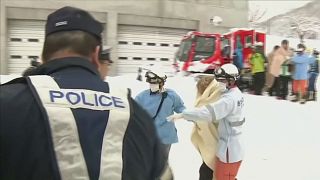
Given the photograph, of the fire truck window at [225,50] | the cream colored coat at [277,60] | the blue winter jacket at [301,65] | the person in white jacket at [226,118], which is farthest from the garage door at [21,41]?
the person in white jacket at [226,118]

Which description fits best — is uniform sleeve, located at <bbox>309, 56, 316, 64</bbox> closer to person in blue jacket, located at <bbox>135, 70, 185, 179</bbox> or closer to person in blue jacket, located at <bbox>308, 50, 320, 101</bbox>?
person in blue jacket, located at <bbox>308, 50, 320, 101</bbox>

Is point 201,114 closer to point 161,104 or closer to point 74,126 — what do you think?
point 161,104

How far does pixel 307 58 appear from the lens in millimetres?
12570

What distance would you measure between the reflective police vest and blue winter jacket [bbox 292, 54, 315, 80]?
1132cm

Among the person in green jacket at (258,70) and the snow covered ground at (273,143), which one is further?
the person in green jacket at (258,70)

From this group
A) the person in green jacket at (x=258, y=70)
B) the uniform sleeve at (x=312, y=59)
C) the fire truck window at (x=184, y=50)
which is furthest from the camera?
the fire truck window at (x=184, y=50)

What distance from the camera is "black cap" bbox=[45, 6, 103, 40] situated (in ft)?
5.88

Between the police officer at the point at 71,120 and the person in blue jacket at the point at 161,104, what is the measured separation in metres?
3.88

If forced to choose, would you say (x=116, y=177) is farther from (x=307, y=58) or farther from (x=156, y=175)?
(x=307, y=58)

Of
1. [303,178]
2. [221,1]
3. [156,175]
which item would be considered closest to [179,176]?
[303,178]

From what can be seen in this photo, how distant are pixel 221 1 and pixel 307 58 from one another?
14662 mm

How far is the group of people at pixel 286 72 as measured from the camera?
12.7m

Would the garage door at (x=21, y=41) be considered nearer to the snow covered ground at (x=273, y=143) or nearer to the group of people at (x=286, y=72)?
the snow covered ground at (x=273, y=143)

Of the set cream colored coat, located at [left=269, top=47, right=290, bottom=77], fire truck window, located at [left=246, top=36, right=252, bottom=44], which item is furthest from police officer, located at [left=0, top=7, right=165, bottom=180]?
fire truck window, located at [left=246, top=36, right=252, bottom=44]
